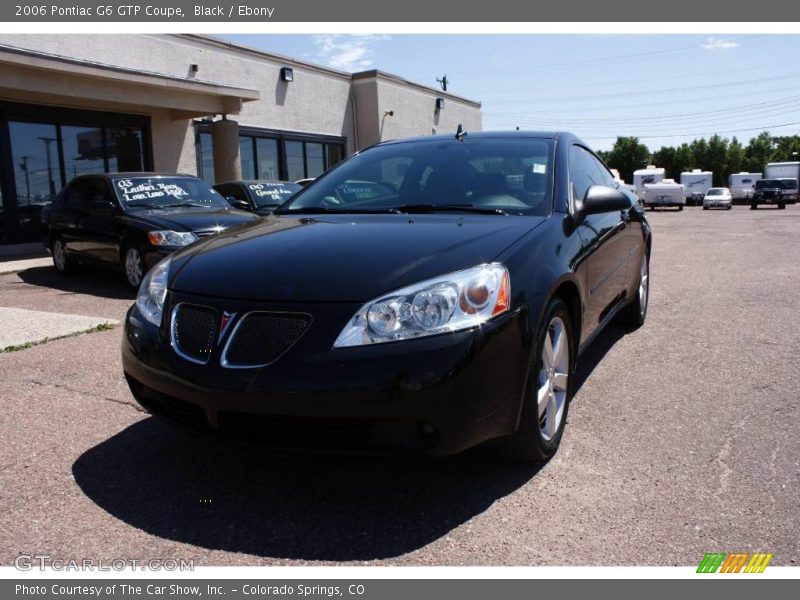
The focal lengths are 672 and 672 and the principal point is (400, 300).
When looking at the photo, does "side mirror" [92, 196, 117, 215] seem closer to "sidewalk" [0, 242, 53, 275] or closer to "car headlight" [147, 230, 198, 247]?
"car headlight" [147, 230, 198, 247]

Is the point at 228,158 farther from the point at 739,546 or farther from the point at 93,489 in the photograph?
the point at 739,546

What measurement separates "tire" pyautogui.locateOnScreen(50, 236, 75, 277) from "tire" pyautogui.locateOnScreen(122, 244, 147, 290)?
1.79 metres

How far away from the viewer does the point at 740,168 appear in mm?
78250

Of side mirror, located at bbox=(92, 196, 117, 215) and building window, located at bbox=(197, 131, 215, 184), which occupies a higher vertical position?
building window, located at bbox=(197, 131, 215, 184)

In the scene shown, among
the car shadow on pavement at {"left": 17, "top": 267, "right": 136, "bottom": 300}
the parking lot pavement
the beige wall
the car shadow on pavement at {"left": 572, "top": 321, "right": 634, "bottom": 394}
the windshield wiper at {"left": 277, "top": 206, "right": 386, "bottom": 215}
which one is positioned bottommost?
the parking lot pavement

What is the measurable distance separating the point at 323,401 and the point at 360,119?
21.0 meters

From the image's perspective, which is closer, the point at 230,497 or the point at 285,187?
the point at 230,497

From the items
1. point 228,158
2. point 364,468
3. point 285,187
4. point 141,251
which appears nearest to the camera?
point 364,468

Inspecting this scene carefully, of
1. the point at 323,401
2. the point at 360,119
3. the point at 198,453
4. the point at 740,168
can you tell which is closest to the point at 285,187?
the point at 198,453

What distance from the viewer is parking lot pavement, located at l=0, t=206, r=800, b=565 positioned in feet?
7.71

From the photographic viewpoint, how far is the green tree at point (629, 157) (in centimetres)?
8119

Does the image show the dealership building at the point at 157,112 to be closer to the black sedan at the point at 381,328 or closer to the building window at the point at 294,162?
the building window at the point at 294,162

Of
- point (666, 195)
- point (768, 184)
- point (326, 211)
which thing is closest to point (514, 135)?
point (326, 211)

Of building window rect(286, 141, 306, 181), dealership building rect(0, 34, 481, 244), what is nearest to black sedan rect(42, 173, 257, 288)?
dealership building rect(0, 34, 481, 244)
